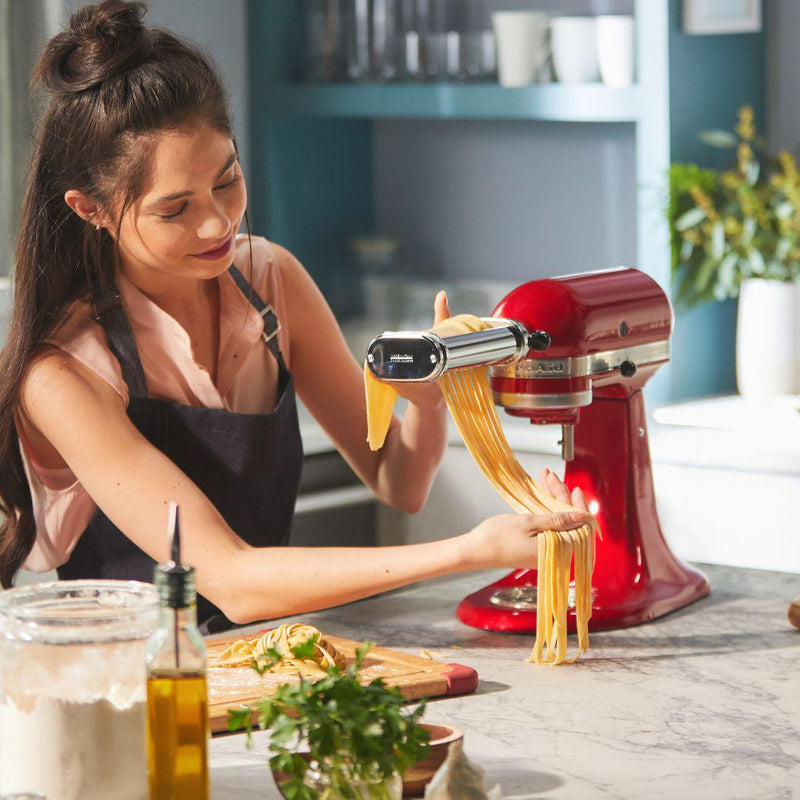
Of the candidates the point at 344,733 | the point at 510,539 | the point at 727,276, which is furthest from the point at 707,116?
the point at 344,733

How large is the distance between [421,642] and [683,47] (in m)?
2.00

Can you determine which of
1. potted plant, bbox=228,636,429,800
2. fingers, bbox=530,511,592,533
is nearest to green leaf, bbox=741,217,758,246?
fingers, bbox=530,511,592,533

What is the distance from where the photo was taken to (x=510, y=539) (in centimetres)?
157

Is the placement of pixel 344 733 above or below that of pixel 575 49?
below

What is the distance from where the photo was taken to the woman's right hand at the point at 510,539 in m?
1.57

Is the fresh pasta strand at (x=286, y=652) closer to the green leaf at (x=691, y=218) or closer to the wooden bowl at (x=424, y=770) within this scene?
the wooden bowl at (x=424, y=770)

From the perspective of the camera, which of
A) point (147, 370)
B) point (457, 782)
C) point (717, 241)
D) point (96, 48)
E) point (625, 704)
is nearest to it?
point (457, 782)

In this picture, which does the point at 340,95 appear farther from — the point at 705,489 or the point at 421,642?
the point at 421,642

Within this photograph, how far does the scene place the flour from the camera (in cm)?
107

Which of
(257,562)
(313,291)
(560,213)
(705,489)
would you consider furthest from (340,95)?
(257,562)

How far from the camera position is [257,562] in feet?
5.48

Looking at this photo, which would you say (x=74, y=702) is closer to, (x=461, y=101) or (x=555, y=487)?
(x=555, y=487)

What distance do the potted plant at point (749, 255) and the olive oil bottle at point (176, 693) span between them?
2.44 meters

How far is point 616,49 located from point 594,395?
1.64m
